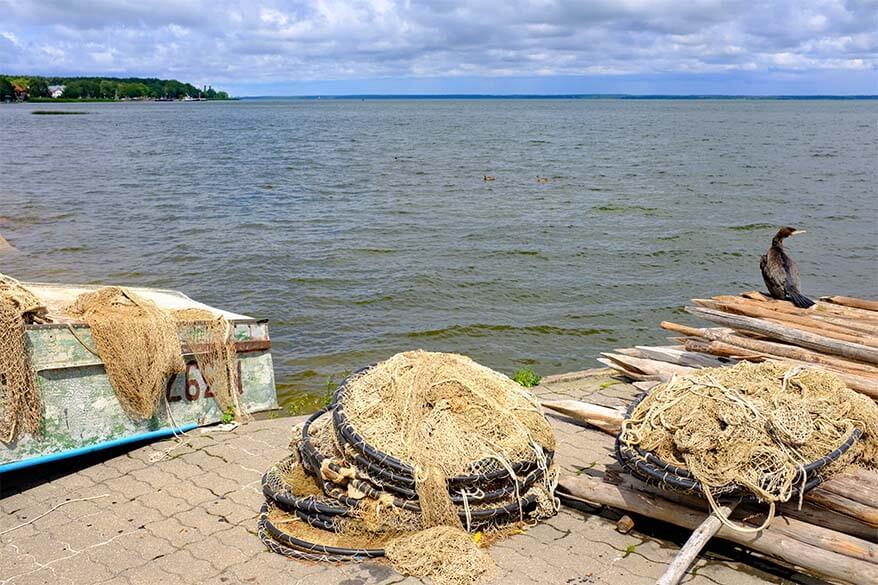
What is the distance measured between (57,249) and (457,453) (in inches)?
695

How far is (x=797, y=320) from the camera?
830 cm

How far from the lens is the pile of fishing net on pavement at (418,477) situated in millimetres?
5281

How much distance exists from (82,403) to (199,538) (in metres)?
2.22

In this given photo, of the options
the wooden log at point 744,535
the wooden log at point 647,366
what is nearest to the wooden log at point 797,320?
Answer: the wooden log at point 647,366

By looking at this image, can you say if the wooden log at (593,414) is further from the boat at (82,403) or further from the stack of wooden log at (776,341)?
the boat at (82,403)

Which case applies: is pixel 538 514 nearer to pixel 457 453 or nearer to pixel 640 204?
pixel 457 453

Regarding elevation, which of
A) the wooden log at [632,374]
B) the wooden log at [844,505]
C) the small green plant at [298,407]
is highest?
the wooden log at [844,505]

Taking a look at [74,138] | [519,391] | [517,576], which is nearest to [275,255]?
[519,391]

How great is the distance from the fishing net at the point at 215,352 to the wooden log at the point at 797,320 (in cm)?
551

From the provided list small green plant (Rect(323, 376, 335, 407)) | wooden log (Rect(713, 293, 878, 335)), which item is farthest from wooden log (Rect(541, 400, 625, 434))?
small green plant (Rect(323, 376, 335, 407))

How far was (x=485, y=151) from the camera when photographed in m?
51.0

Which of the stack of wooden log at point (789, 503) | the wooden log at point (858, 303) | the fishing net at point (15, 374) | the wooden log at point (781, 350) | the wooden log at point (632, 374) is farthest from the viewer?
the wooden log at point (858, 303)

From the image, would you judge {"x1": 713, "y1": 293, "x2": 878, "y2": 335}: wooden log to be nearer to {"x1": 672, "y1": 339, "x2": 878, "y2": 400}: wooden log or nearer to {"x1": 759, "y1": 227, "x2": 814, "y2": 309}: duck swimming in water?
{"x1": 759, "y1": 227, "x2": 814, "y2": 309}: duck swimming in water

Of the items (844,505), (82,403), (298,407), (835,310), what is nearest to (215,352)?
(82,403)
